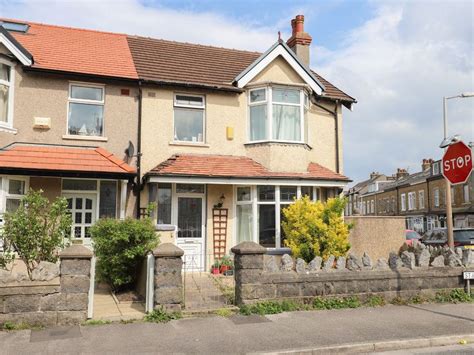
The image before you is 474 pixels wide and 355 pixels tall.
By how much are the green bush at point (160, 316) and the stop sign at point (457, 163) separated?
5.73 metres

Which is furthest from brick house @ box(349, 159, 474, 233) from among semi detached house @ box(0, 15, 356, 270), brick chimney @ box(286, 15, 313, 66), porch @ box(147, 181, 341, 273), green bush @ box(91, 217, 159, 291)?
green bush @ box(91, 217, 159, 291)

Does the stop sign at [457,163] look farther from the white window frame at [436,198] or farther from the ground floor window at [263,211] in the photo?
the white window frame at [436,198]

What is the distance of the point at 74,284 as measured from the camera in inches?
285

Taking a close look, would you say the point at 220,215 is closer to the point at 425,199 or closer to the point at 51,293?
the point at 51,293

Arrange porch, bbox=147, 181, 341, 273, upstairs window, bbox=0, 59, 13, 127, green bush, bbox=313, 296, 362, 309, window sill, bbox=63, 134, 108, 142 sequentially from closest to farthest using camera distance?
green bush, bbox=313, 296, 362, 309 → upstairs window, bbox=0, 59, 13, 127 → window sill, bbox=63, 134, 108, 142 → porch, bbox=147, 181, 341, 273

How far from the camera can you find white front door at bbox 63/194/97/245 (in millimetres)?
12219

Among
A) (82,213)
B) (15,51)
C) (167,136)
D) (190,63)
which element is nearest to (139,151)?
(167,136)

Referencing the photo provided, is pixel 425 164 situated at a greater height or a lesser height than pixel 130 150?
greater

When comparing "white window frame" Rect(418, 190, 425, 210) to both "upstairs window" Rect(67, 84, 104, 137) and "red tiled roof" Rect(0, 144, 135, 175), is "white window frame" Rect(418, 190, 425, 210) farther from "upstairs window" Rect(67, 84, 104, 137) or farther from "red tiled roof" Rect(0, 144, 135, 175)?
"upstairs window" Rect(67, 84, 104, 137)

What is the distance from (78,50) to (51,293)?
9600 mm

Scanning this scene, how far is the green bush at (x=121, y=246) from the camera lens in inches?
347

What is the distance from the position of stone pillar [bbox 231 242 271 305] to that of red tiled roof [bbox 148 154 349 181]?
4.51 m

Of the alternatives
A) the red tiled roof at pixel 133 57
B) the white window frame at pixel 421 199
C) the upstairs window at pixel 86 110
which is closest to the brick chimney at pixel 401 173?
the white window frame at pixel 421 199

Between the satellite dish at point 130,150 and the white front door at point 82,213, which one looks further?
the satellite dish at point 130,150
